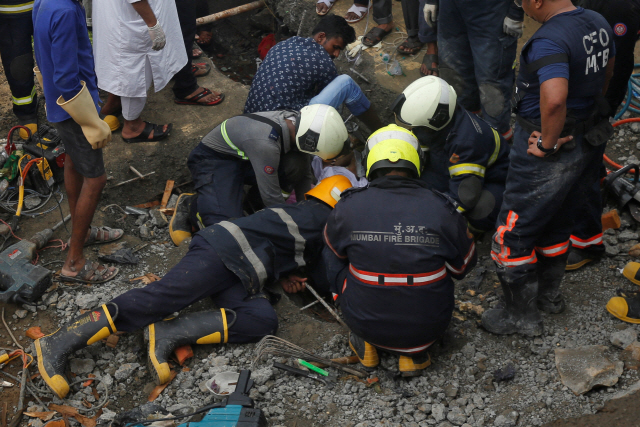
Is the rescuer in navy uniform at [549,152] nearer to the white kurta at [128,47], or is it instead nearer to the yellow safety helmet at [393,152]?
the yellow safety helmet at [393,152]

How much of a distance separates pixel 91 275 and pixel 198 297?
3.08ft

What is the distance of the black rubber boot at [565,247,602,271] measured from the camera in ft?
12.9

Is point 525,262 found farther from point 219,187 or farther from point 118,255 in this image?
point 118,255

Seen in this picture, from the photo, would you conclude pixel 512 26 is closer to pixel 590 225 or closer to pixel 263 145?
pixel 590 225

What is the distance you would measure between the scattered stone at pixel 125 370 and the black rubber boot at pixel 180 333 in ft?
0.43

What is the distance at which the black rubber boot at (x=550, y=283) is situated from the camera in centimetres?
349

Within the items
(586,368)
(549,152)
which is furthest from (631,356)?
(549,152)

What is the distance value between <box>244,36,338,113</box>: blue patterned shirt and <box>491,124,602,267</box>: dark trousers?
189cm

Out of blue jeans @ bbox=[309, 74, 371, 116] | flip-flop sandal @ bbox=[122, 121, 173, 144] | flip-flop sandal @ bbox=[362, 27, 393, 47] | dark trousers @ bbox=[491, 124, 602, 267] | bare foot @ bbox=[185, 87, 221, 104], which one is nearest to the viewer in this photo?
dark trousers @ bbox=[491, 124, 602, 267]

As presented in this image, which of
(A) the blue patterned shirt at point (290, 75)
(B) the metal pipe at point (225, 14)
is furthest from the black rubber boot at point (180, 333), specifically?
(B) the metal pipe at point (225, 14)

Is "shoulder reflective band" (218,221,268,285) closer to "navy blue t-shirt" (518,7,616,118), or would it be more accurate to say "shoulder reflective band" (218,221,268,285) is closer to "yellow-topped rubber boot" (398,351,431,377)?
"yellow-topped rubber boot" (398,351,431,377)

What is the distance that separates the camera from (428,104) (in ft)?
12.4

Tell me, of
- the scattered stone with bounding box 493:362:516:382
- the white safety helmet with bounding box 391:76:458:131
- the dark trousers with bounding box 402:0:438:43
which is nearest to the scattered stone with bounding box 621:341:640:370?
the scattered stone with bounding box 493:362:516:382

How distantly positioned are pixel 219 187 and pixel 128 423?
Result: 2001 millimetres
